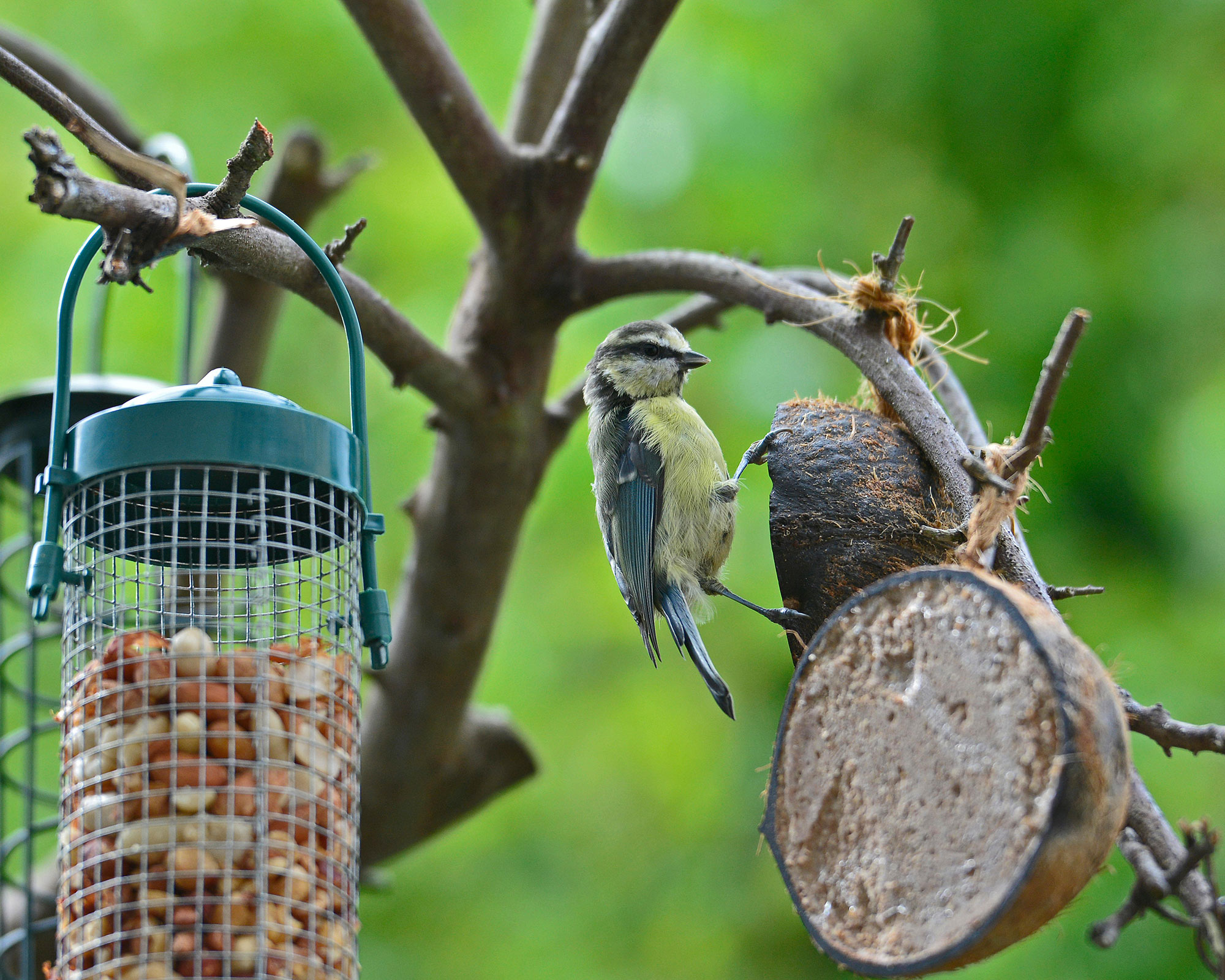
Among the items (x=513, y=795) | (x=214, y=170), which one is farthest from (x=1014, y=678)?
(x=214, y=170)

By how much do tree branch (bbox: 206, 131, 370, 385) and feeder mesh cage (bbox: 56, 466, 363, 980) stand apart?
2.46 meters

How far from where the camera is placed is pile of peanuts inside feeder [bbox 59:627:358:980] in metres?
1.94

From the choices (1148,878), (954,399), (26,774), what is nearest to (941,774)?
(1148,878)

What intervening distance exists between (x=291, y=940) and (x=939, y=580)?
4.00 ft

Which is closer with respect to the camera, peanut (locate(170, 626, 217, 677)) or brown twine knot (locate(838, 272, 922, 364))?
peanut (locate(170, 626, 217, 677))

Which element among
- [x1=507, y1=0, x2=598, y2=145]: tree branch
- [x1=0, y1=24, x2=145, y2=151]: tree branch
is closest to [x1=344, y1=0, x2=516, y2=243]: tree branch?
[x1=507, y1=0, x2=598, y2=145]: tree branch

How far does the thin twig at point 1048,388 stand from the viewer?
1900 millimetres

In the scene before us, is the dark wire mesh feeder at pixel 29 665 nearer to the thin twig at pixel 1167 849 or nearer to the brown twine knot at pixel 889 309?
the brown twine knot at pixel 889 309

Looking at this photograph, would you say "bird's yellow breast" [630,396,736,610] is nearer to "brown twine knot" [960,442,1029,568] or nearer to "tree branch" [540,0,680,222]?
"tree branch" [540,0,680,222]

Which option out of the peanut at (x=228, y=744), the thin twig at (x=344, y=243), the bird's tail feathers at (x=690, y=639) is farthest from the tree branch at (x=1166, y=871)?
the thin twig at (x=344, y=243)

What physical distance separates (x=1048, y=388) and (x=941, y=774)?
2.09ft

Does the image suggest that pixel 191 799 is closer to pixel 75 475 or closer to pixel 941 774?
pixel 75 475

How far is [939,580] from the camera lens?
6.56ft

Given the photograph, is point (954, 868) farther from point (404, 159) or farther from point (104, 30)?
point (104, 30)
